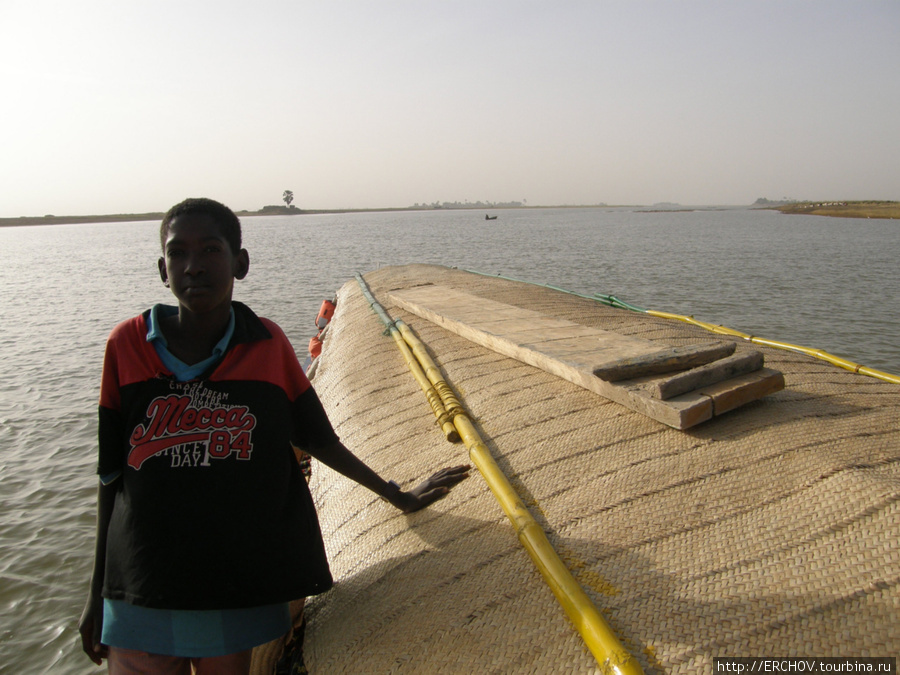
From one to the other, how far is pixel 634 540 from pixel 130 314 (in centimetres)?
1505

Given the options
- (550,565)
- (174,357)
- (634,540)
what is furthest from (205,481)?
(634,540)

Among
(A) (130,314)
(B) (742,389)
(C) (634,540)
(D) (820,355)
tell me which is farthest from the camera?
(A) (130,314)

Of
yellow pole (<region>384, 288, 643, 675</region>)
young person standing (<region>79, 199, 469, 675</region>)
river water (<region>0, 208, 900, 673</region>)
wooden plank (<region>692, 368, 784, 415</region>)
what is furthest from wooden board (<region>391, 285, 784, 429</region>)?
river water (<region>0, 208, 900, 673</region>)

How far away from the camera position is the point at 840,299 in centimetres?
1349

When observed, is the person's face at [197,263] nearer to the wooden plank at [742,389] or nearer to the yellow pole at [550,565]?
the yellow pole at [550,565]

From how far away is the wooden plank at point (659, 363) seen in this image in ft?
8.87

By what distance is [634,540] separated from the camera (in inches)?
74.5

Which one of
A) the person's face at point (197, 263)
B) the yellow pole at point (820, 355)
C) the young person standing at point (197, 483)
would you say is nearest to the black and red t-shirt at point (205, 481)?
the young person standing at point (197, 483)

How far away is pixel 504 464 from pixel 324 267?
22.2 metres

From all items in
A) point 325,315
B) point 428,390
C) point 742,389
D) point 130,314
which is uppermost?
point 742,389

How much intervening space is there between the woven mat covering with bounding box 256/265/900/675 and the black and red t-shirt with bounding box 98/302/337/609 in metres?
0.41

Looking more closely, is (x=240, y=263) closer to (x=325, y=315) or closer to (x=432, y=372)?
(x=432, y=372)

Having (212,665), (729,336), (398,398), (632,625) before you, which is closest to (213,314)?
(212,665)

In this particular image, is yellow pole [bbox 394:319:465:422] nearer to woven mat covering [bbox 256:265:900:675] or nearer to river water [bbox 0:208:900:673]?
woven mat covering [bbox 256:265:900:675]
